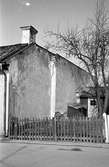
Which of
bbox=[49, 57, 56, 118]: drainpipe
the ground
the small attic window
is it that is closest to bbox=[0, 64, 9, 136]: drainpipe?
the ground

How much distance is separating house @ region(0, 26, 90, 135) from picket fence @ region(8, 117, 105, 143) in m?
0.42

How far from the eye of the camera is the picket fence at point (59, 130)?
5184 mm

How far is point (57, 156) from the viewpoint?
3838mm

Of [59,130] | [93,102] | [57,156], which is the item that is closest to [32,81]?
[59,130]

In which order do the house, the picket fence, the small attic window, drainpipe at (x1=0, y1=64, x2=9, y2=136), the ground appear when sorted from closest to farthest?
the ground, the picket fence, drainpipe at (x1=0, y1=64, x2=9, y2=136), the house, the small attic window

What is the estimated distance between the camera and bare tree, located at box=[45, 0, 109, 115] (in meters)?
7.06

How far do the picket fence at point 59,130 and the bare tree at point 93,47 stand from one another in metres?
1.92

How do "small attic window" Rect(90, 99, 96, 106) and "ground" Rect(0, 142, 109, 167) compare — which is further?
"small attic window" Rect(90, 99, 96, 106)

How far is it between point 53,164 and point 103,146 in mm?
1901

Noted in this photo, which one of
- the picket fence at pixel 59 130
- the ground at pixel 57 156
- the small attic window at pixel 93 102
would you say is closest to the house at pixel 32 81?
the picket fence at pixel 59 130

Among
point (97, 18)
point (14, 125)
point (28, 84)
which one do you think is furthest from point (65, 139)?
point (97, 18)

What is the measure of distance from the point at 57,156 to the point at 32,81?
4036 millimetres

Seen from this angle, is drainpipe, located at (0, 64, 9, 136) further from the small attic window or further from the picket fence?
the small attic window

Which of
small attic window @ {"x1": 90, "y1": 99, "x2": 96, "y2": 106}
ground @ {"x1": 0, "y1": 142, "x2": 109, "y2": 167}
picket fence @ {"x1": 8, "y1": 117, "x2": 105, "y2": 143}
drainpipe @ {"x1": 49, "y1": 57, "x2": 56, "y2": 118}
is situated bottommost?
ground @ {"x1": 0, "y1": 142, "x2": 109, "y2": 167}
